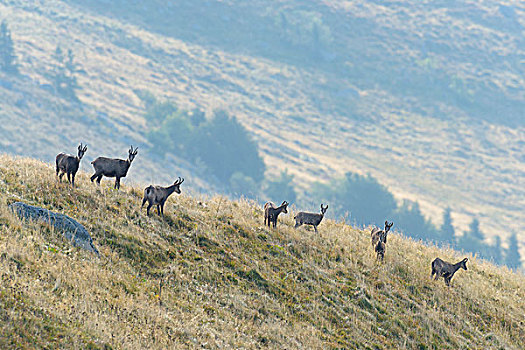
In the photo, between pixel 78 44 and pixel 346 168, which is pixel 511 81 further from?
pixel 78 44

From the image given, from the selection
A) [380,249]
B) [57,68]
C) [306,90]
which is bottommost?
[380,249]

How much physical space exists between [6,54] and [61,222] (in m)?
115

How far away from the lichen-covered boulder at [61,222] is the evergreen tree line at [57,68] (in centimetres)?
10537

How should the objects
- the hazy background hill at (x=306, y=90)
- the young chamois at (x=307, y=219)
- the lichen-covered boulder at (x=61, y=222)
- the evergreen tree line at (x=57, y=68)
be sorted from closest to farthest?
the lichen-covered boulder at (x=61, y=222)
the young chamois at (x=307, y=219)
the hazy background hill at (x=306, y=90)
the evergreen tree line at (x=57, y=68)

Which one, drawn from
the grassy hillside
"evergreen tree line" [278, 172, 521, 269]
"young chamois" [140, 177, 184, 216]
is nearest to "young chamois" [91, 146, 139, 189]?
the grassy hillside

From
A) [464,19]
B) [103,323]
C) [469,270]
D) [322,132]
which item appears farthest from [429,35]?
[103,323]

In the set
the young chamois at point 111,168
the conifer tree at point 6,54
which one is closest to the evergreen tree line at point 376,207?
the conifer tree at point 6,54

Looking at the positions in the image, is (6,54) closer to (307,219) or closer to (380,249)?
(307,219)

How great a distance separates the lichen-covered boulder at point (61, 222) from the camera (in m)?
13.4

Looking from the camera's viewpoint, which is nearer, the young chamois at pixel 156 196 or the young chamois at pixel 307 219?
the young chamois at pixel 156 196

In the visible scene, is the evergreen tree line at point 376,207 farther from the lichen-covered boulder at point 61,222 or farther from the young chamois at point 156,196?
the lichen-covered boulder at point 61,222

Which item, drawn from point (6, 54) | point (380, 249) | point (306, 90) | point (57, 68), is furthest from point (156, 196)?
point (306, 90)

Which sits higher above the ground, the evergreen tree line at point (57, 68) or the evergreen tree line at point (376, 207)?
the evergreen tree line at point (57, 68)

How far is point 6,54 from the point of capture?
11744 cm
